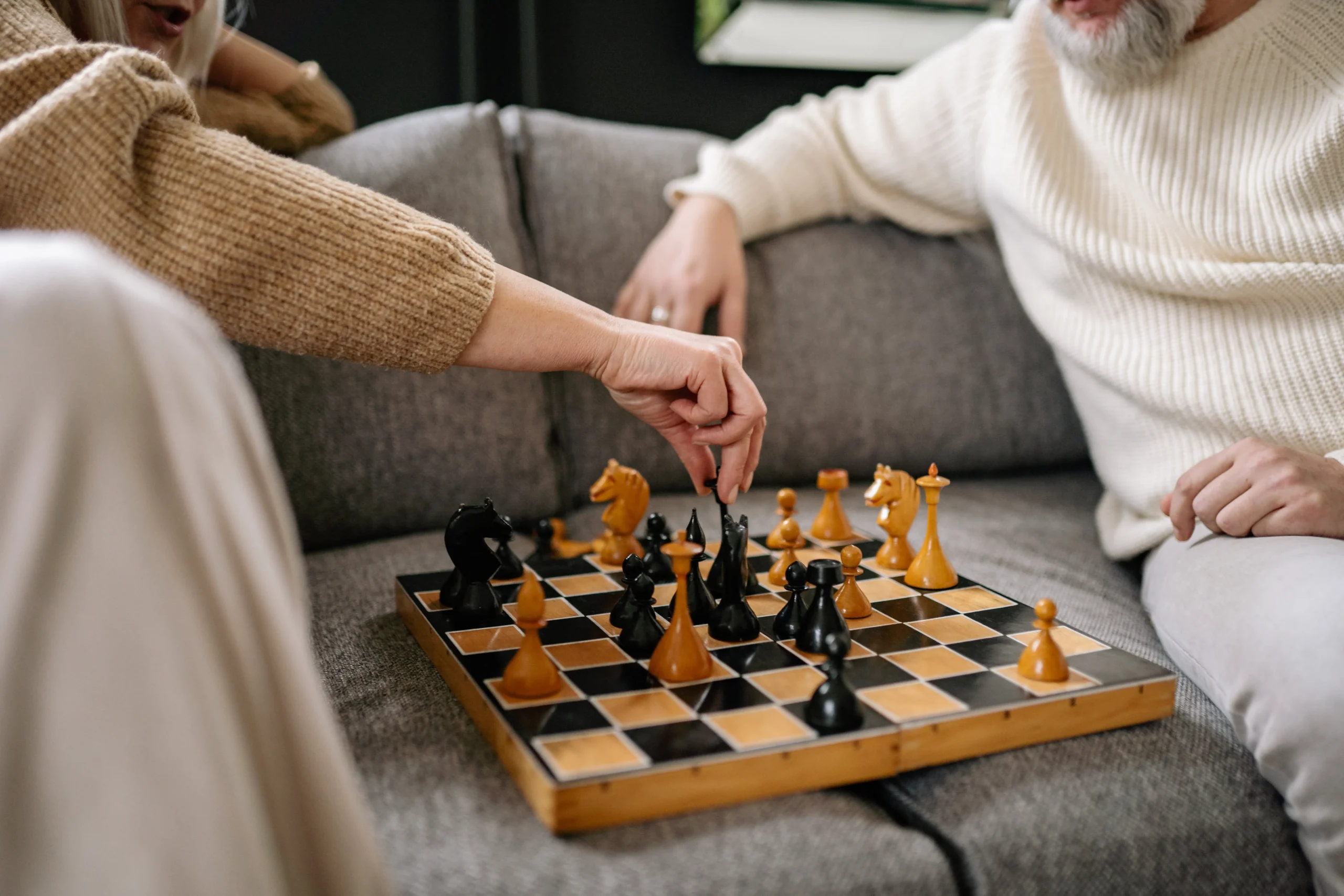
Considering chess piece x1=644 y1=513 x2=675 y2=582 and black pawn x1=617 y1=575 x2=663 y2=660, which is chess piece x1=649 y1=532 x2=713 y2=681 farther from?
chess piece x1=644 y1=513 x2=675 y2=582

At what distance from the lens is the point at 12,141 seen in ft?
2.72

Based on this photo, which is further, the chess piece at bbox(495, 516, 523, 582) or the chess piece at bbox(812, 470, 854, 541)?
the chess piece at bbox(812, 470, 854, 541)

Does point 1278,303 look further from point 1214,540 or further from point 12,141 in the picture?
point 12,141

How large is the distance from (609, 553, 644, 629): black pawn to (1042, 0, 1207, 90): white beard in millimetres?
923

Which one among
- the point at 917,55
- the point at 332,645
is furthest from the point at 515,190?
the point at 917,55

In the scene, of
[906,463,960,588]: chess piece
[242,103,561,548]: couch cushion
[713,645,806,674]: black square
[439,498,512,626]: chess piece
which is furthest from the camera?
[242,103,561,548]: couch cushion

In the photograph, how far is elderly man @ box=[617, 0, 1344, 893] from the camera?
1.10 m

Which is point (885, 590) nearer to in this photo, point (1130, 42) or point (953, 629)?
point (953, 629)

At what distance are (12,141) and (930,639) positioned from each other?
2.99 feet

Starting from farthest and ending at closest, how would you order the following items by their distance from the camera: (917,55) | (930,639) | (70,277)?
(917,55) → (930,639) → (70,277)

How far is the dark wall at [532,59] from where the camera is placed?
214 cm

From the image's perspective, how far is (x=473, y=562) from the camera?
106cm

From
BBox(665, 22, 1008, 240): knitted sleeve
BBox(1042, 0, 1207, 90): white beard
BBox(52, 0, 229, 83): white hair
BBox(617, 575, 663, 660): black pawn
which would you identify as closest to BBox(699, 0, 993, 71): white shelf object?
BBox(665, 22, 1008, 240): knitted sleeve

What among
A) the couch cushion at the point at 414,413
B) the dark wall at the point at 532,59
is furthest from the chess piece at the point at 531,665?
the dark wall at the point at 532,59
